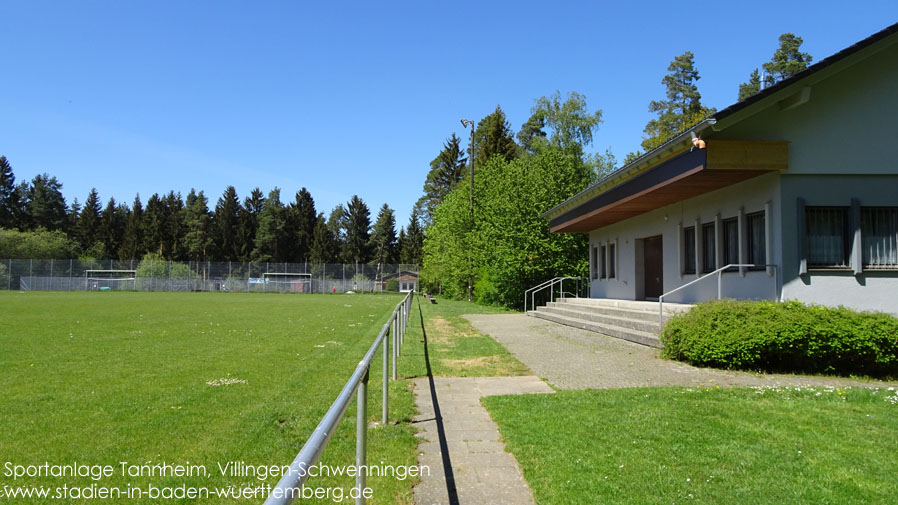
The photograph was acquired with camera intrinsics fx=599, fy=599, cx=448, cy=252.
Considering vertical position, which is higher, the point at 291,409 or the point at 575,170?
the point at 575,170

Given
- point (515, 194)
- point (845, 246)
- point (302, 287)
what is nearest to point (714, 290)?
point (845, 246)

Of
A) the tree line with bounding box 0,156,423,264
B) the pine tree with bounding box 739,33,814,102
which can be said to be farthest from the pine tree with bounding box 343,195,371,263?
the pine tree with bounding box 739,33,814,102

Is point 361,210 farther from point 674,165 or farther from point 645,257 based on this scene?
point 674,165

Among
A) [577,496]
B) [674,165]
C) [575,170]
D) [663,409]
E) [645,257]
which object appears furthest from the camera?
[575,170]

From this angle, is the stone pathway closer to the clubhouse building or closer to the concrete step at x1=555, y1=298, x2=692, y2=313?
the clubhouse building

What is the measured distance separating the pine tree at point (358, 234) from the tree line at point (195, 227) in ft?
0.54

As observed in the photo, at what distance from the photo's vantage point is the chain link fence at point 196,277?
202 ft

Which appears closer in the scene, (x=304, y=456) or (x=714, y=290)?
(x=304, y=456)

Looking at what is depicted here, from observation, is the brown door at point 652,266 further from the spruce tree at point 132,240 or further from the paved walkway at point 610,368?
the spruce tree at point 132,240

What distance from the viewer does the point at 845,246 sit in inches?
455

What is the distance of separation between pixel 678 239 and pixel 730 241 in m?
2.33

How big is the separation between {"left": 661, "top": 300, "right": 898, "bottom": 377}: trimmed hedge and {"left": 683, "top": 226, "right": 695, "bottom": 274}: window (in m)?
5.90

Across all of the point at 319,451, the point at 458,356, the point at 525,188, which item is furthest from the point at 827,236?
the point at 525,188

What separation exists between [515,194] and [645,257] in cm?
1125
